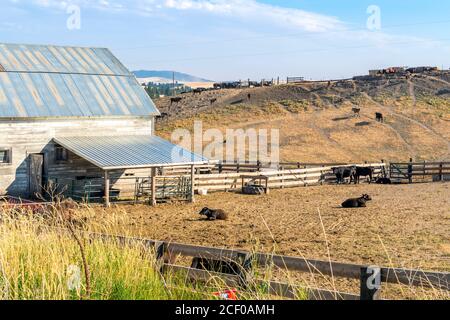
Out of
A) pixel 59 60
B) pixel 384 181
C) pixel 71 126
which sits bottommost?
pixel 384 181

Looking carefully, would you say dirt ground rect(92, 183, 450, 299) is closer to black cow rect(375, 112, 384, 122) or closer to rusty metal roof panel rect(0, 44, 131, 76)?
rusty metal roof panel rect(0, 44, 131, 76)

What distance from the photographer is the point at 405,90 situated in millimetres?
72188

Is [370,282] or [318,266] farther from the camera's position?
[318,266]

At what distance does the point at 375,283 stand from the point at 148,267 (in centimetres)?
274

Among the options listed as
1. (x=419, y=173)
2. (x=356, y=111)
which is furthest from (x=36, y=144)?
(x=356, y=111)

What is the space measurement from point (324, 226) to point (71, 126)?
44.2 ft

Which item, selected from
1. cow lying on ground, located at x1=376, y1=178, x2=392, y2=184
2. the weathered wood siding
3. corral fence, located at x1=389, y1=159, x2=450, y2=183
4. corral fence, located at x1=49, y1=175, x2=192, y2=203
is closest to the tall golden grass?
corral fence, located at x1=49, y1=175, x2=192, y2=203

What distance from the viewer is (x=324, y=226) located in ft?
65.1

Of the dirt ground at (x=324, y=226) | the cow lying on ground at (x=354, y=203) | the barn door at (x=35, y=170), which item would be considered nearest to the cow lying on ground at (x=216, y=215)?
the dirt ground at (x=324, y=226)

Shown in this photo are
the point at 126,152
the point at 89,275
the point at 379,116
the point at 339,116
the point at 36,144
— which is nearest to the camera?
the point at 89,275

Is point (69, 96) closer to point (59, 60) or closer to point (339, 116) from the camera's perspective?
point (59, 60)

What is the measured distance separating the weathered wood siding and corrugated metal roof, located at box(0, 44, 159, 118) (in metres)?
0.45

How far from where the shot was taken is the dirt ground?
593 inches

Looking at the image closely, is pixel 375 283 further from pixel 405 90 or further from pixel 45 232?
pixel 405 90
